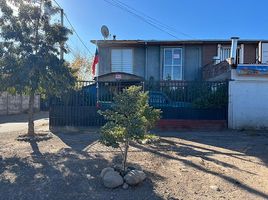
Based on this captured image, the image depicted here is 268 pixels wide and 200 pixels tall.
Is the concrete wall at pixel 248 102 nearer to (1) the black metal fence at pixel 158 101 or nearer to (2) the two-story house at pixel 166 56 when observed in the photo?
(1) the black metal fence at pixel 158 101

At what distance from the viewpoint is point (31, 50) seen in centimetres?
1204

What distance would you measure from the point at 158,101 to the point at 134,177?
9.01 meters

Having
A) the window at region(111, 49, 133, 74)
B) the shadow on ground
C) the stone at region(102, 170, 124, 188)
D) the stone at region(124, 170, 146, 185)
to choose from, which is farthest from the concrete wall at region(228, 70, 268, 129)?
the stone at region(102, 170, 124, 188)

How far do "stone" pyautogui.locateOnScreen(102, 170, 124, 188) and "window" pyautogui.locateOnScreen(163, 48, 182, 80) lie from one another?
53.0 ft

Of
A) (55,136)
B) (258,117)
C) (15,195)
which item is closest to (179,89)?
(258,117)

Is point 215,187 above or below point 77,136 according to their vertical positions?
below

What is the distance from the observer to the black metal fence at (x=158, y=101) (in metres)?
14.9

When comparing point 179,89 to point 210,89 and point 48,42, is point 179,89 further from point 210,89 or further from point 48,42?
point 48,42

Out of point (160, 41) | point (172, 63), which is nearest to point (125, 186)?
point (160, 41)

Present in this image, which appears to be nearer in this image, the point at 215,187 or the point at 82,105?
the point at 215,187

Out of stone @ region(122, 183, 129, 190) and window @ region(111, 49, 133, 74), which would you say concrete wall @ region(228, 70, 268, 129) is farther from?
stone @ region(122, 183, 129, 190)

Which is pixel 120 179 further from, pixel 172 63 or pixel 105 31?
pixel 105 31

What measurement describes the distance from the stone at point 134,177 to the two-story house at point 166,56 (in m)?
15.7

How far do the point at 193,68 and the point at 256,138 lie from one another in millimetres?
10385
